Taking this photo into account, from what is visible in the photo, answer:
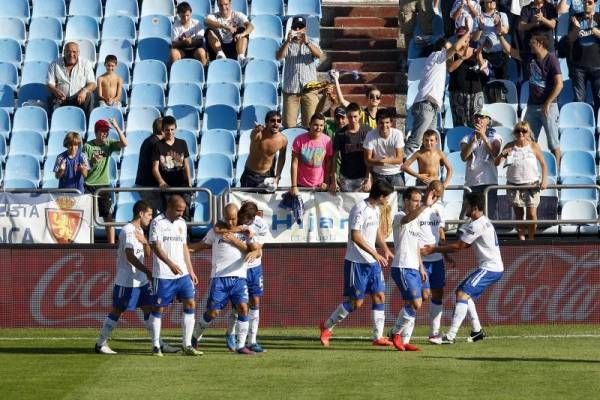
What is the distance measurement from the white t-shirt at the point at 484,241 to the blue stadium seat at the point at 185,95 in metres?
7.11

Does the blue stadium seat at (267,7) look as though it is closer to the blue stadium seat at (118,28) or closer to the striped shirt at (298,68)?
the blue stadium seat at (118,28)

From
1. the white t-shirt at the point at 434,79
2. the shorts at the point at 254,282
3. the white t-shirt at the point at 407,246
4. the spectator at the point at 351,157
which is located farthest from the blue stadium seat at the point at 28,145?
the white t-shirt at the point at 407,246

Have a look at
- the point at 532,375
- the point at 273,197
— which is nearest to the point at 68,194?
the point at 273,197

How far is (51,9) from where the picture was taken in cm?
2734

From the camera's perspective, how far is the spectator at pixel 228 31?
83.6ft

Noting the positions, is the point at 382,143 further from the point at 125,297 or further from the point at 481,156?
the point at 125,297

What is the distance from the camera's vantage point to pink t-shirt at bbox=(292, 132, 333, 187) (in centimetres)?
2116

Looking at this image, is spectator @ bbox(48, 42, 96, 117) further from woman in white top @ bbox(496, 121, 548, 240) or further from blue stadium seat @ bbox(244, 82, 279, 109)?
→ woman in white top @ bbox(496, 121, 548, 240)

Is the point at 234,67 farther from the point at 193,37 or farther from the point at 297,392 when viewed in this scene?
the point at 297,392

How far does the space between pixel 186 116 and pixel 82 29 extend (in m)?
3.32

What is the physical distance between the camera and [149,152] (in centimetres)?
2138

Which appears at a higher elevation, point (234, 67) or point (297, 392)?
point (234, 67)

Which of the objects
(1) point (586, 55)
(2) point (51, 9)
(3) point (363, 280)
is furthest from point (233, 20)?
(3) point (363, 280)

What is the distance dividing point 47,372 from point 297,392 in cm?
310
